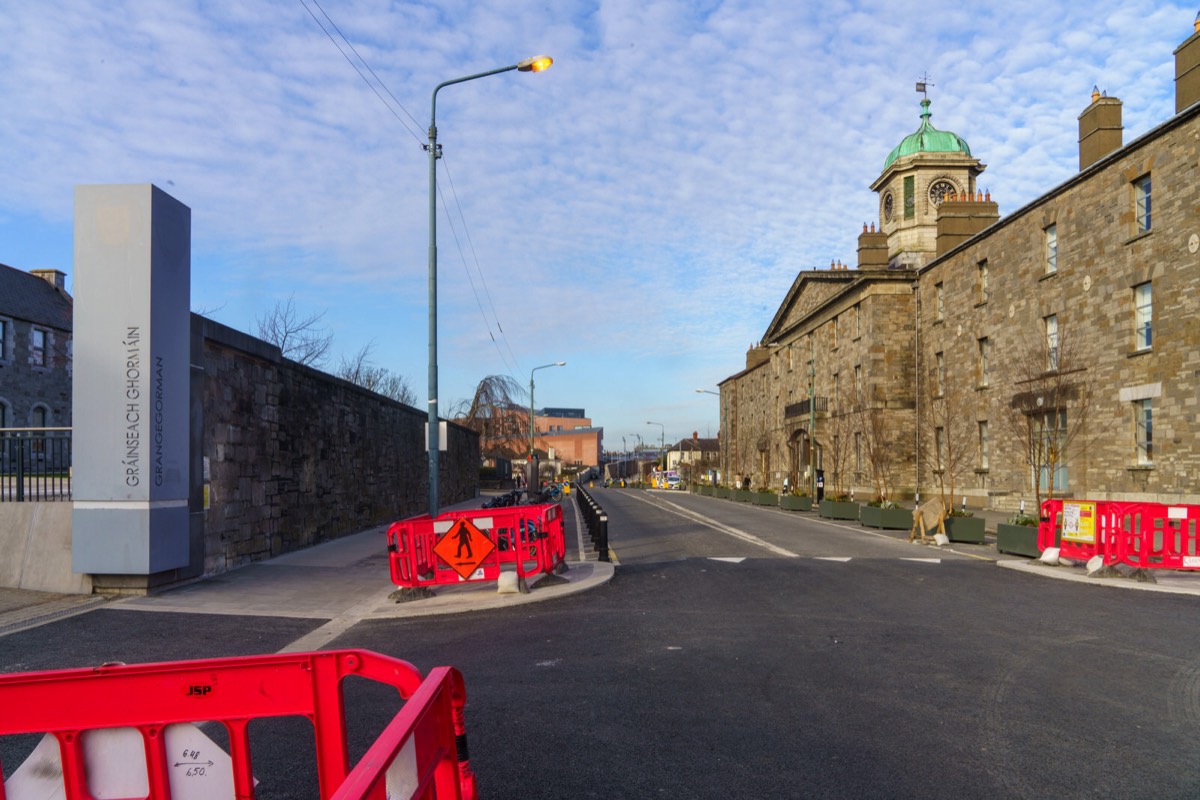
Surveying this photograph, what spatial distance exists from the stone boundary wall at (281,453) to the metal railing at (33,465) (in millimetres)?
1882

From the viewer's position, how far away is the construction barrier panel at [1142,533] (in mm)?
13578

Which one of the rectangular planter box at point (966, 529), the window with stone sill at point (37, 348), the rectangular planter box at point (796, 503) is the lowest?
the rectangular planter box at point (796, 503)

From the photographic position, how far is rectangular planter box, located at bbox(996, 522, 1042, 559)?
16.6 meters

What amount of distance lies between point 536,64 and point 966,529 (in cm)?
1521

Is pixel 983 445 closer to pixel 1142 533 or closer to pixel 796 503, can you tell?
pixel 796 503

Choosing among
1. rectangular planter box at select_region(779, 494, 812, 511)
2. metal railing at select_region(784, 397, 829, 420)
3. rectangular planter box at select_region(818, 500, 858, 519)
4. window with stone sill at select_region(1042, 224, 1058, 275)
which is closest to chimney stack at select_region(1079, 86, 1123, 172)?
window with stone sill at select_region(1042, 224, 1058, 275)

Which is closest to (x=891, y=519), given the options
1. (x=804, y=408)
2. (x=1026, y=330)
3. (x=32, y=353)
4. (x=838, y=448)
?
(x=1026, y=330)

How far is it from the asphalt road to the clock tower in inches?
1556

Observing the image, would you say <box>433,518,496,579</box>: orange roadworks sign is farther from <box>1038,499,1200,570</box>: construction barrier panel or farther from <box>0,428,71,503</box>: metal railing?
<box>1038,499,1200,570</box>: construction barrier panel

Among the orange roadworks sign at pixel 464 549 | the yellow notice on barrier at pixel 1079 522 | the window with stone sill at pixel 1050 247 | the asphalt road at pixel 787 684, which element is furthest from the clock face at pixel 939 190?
the orange roadworks sign at pixel 464 549

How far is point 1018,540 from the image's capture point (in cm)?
1706

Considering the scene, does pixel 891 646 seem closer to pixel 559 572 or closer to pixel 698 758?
pixel 698 758

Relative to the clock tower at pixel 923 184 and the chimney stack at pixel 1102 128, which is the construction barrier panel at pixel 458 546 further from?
the clock tower at pixel 923 184

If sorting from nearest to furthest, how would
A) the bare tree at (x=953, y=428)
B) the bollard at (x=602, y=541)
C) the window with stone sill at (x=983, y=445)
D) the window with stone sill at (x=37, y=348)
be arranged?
1. the bollard at (x=602, y=541)
2. the window with stone sill at (x=983, y=445)
3. the bare tree at (x=953, y=428)
4. the window with stone sill at (x=37, y=348)
